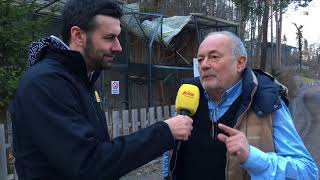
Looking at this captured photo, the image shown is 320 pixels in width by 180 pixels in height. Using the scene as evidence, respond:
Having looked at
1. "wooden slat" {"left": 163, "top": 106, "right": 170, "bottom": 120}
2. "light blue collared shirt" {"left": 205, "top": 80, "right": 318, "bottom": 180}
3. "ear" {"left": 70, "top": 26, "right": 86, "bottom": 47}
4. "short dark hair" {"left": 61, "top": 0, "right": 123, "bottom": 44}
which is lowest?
"wooden slat" {"left": 163, "top": 106, "right": 170, "bottom": 120}

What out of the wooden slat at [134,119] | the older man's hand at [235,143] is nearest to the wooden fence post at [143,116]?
the wooden slat at [134,119]

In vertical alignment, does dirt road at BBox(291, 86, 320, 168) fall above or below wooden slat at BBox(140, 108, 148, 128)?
below

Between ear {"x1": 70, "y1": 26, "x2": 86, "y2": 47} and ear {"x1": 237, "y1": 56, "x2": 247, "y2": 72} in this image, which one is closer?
ear {"x1": 70, "y1": 26, "x2": 86, "y2": 47}

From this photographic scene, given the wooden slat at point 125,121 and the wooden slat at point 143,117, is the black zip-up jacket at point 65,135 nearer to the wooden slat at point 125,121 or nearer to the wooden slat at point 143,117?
the wooden slat at point 125,121

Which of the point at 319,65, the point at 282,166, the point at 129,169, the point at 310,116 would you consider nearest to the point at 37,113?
the point at 129,169

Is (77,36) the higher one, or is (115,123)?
(77,36)

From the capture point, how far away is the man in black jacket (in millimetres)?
2029

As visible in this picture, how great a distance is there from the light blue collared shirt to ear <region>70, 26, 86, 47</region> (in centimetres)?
100

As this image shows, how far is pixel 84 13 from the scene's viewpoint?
91.0 inches

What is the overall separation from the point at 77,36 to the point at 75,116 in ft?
1.44

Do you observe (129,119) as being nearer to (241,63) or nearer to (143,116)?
(143,116)

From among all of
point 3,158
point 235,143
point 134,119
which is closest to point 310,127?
point 134,119

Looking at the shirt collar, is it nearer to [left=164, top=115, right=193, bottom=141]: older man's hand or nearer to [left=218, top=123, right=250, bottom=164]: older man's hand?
[left=218, top=123, right=250, bottom=164]: older man's hand

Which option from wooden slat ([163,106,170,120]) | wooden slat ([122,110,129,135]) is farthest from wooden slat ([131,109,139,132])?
wooden slat ([163,106,170,120])
